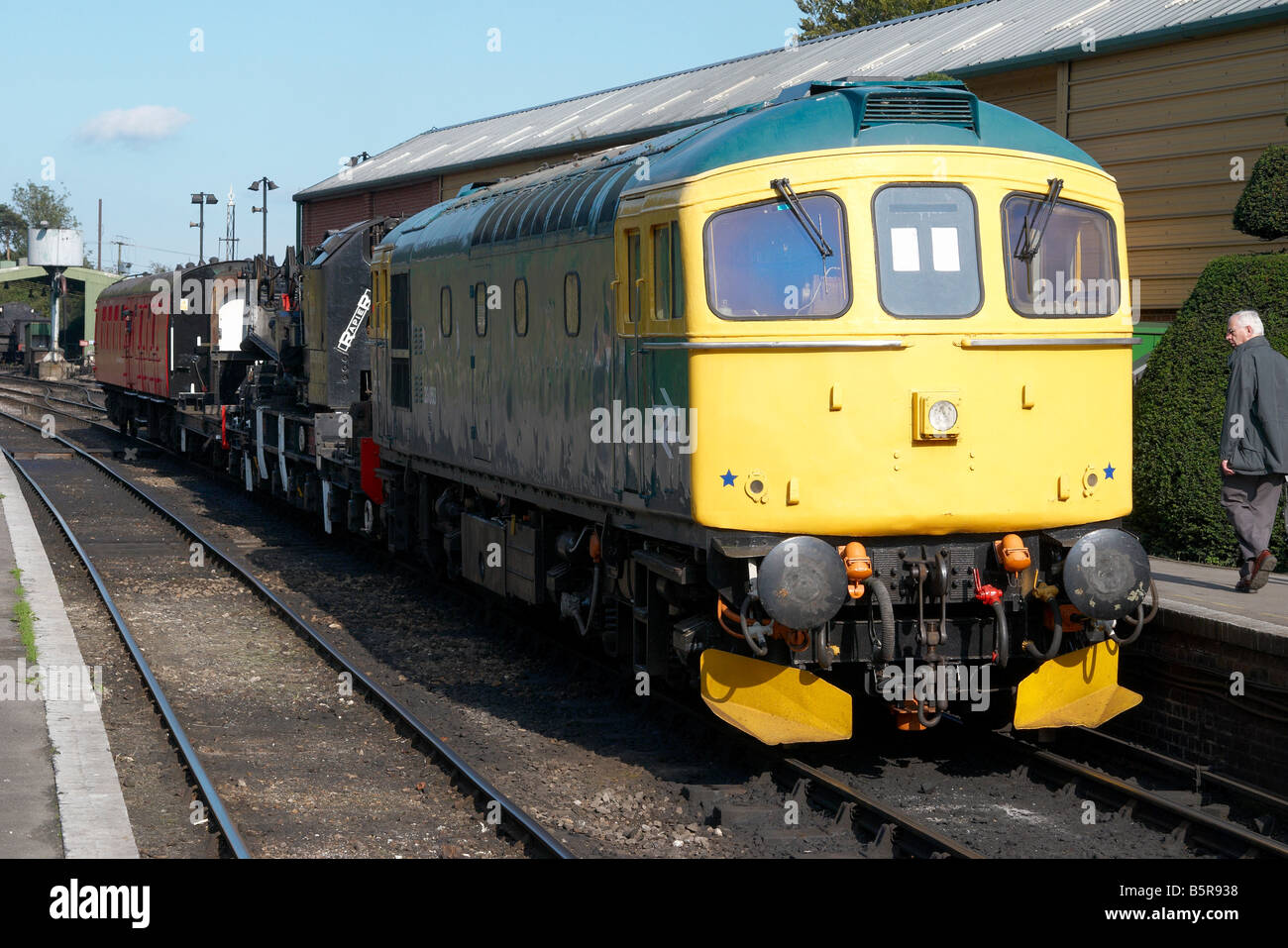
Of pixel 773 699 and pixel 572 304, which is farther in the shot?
pixel 572 304

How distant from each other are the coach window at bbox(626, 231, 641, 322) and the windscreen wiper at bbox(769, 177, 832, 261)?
3.37 ft

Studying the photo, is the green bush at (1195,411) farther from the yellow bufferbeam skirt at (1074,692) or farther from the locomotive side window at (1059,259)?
the locomotive side window at (1059,259)

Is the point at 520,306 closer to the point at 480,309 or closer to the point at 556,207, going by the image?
the point at 556,207

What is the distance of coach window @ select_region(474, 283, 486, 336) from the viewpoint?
1172cm

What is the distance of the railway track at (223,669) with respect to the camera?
8195mm

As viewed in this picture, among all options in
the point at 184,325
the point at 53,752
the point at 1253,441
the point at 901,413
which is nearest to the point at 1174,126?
the point at 1253,441

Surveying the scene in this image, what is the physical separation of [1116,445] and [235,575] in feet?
34.9

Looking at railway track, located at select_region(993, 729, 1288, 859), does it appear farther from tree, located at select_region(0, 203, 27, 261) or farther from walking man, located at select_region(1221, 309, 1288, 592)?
tree, located at select_region(0, 203, 27, 261)

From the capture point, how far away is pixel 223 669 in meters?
11.9

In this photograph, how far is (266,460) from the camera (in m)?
21.7

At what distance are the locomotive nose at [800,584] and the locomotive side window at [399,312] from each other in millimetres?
7433

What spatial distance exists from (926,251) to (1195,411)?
479 cm
